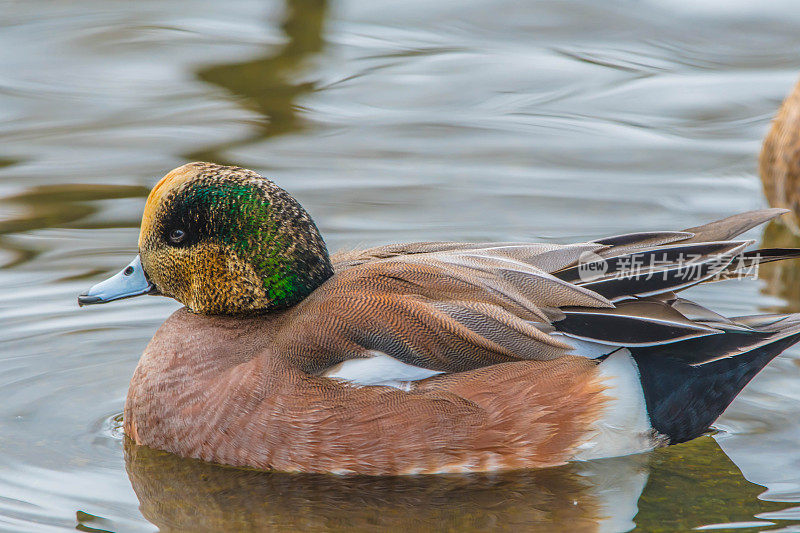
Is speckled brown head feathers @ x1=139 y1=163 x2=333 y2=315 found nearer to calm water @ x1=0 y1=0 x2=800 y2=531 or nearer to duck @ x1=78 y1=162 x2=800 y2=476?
duck @ x1=78 y1=162 x2=800 y2=476

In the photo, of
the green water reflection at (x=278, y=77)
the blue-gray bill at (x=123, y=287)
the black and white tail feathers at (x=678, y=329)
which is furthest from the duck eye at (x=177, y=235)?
the green water reflection at (x=278, y=77)

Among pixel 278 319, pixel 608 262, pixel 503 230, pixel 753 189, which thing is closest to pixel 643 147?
pixel 753 189

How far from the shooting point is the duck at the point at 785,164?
22.0ft

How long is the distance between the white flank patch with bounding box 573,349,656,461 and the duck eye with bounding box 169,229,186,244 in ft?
5.08

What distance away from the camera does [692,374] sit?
14.5 feet

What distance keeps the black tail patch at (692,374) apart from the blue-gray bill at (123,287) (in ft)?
5.90

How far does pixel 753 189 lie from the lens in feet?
23.1

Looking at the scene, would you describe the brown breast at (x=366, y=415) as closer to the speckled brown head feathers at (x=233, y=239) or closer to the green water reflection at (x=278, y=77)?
the speckled brown head feathers at (x=233, y=239)

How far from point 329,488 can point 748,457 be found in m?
1.53

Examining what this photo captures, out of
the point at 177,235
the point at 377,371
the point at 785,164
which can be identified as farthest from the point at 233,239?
the point at 785,164

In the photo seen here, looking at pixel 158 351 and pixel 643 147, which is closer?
pixel 158 351

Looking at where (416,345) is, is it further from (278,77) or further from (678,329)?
(278,77)

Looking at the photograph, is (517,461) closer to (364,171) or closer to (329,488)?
(329,488)

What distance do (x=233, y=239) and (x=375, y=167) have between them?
282 cm
